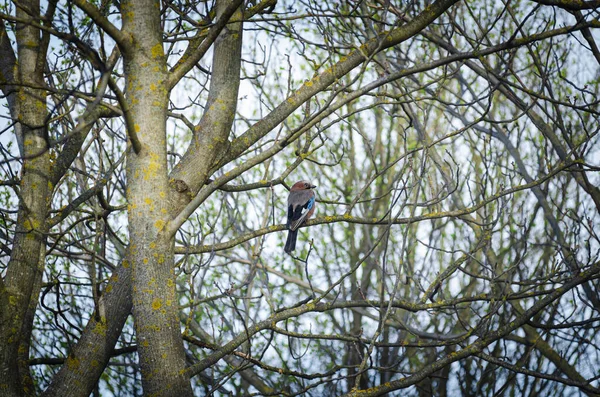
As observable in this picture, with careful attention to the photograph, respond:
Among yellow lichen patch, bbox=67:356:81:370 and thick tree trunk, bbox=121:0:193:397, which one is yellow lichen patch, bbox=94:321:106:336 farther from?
thick tree trunk, bbox=121:0:193:397

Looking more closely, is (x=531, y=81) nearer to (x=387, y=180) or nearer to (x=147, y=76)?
(x=387, y=180)

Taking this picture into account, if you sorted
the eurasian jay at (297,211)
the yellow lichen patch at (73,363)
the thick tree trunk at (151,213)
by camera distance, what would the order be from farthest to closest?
the eurasian jay at (297,211), the yellow lichen patch at (73,363), the thick tree trunk at (151,213)

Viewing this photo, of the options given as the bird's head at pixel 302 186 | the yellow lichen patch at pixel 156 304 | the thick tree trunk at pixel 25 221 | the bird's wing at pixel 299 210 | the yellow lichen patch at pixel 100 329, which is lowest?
the yellow lichen patch at pixel 156 304

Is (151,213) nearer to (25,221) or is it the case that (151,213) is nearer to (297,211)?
(25,221)

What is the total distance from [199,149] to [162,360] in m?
1.38

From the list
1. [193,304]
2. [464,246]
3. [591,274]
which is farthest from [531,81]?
[193,304]

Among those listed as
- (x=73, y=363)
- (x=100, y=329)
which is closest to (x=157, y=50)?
(x=100, y=329)

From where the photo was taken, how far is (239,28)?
4.64 meters

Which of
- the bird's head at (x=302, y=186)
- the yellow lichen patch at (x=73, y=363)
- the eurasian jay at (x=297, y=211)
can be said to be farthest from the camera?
the bird's head at (x=302, y=186)

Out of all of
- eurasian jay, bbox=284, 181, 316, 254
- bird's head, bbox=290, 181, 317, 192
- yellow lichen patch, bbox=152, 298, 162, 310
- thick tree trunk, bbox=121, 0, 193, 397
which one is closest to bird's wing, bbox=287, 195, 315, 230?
eurasian jay, bbox=284, 181, 316, 254

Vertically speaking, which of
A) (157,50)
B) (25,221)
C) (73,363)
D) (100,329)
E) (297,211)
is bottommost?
(73,363)

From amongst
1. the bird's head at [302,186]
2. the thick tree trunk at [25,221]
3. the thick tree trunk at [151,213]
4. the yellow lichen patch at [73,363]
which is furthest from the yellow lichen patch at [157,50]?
the bird's head at [302,186]

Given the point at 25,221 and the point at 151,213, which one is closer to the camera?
the point at 151,213

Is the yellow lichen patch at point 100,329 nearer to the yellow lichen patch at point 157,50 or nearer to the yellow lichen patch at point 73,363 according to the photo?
the yellow lichen patch at point 73,363
